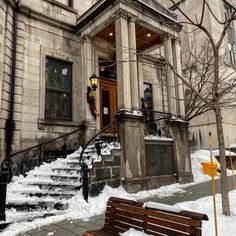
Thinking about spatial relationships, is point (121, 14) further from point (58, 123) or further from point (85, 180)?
point (85, 180)

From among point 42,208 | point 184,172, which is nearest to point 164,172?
point 184,172

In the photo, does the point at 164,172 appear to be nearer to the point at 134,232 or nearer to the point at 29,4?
the point at 134,232

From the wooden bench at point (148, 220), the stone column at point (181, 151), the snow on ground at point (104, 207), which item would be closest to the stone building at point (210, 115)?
the stone column at point (181, 151)

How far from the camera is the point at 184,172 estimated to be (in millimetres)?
10891

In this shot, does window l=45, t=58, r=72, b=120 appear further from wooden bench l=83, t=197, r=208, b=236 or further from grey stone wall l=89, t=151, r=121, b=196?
wooden bench l=83, t=197, r=208, b=236

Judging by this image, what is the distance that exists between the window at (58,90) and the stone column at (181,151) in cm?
500

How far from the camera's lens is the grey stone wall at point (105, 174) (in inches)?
295

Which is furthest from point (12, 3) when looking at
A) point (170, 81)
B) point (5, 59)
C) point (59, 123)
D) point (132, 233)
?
point (132, 233)

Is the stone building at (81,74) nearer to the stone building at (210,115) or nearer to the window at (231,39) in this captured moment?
the stone building at (210,115)

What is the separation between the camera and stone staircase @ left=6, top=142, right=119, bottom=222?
6.03 meters

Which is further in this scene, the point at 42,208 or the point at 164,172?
the point at 164,172

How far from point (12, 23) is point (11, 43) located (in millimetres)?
917

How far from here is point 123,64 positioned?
9508 mm

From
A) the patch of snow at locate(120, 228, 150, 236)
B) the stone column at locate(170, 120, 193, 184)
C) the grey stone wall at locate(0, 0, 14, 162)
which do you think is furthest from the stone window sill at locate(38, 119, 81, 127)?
the patch of snow at locate(120, 228, 150, 236)
